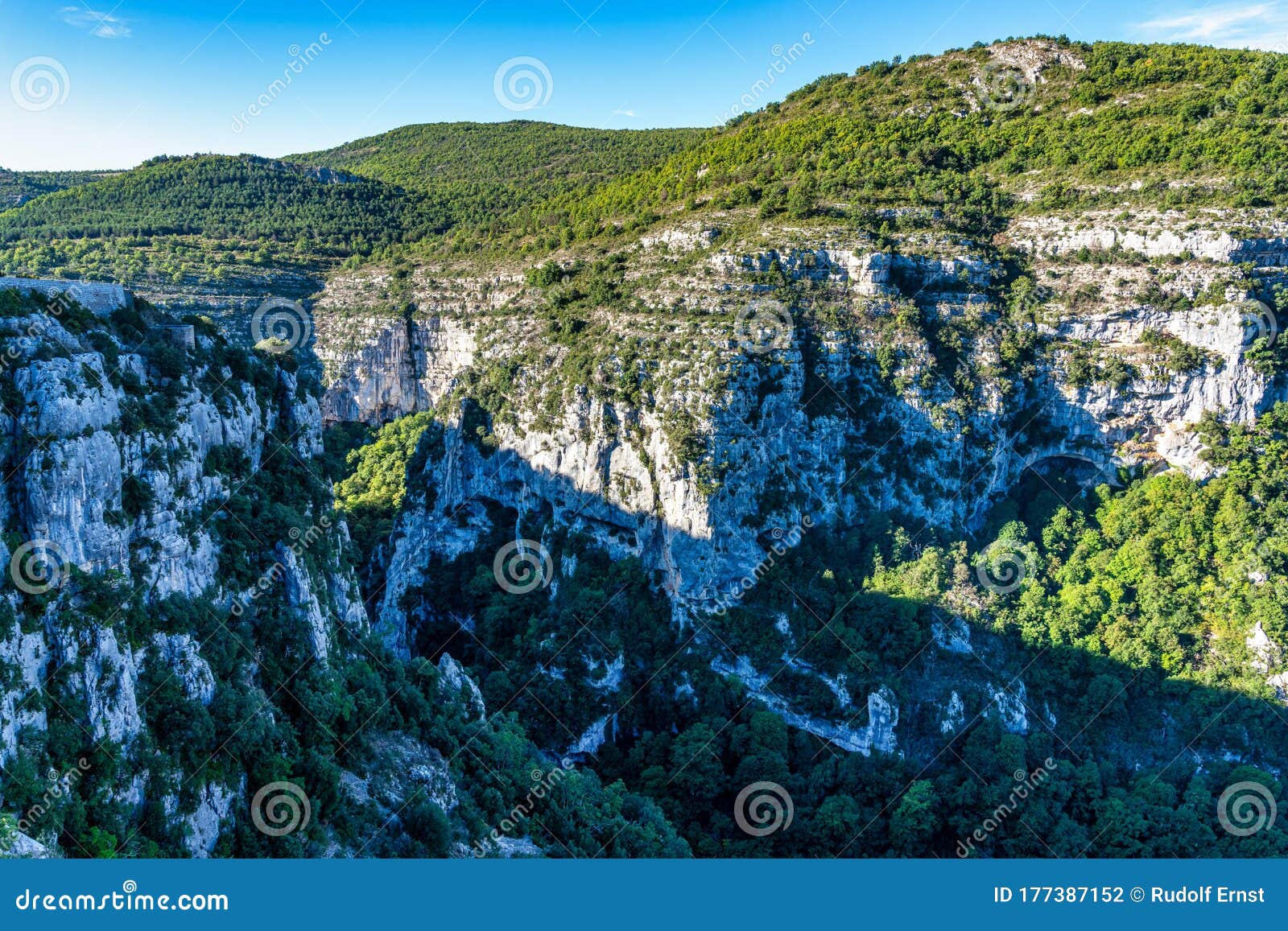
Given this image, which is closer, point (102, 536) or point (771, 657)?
point (102, 536)

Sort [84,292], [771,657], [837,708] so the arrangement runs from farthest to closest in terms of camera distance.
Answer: [771,657]
[837,708]
[84,292]

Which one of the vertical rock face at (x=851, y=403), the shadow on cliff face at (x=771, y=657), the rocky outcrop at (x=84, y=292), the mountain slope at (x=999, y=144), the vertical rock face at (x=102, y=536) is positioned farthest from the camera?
the mountain slope at (x=999, y=144)

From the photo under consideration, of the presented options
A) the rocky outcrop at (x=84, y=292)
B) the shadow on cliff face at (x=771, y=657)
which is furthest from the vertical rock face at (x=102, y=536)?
the shadow on cliff face at (x=771, y=657)

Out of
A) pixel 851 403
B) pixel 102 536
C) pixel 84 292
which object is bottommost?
pixel 102 536

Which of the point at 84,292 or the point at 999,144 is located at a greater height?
the point at 999,144

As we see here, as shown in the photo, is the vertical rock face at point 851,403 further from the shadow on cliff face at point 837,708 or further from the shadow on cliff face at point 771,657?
the shadow on cliff face at point 837,708

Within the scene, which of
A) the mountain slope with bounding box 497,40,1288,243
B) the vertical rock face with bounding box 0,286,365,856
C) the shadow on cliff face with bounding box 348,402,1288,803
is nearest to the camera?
the vertical rock face with bounding box 0,286,365,856

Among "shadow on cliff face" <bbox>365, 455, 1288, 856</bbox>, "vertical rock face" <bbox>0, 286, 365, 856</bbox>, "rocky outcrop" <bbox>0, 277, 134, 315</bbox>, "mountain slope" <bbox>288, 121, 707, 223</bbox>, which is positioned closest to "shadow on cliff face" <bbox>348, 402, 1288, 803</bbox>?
"shadow on cliff face" <bbox>365, 455, 1288, 856</bbox>

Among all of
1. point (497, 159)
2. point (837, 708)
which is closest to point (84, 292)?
point (837, 708)

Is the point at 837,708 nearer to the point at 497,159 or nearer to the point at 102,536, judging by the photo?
the point at 102,536

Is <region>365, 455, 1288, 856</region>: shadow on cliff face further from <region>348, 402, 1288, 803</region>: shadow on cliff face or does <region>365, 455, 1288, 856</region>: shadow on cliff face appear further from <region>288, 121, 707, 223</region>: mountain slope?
<region>288, 121, 707, 223</region>: mountain slope

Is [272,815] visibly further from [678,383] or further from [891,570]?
[891,570]

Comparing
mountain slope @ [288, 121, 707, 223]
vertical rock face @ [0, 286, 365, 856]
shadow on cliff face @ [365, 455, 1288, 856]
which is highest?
mountain slope @ [288, 121, 707, 223]
